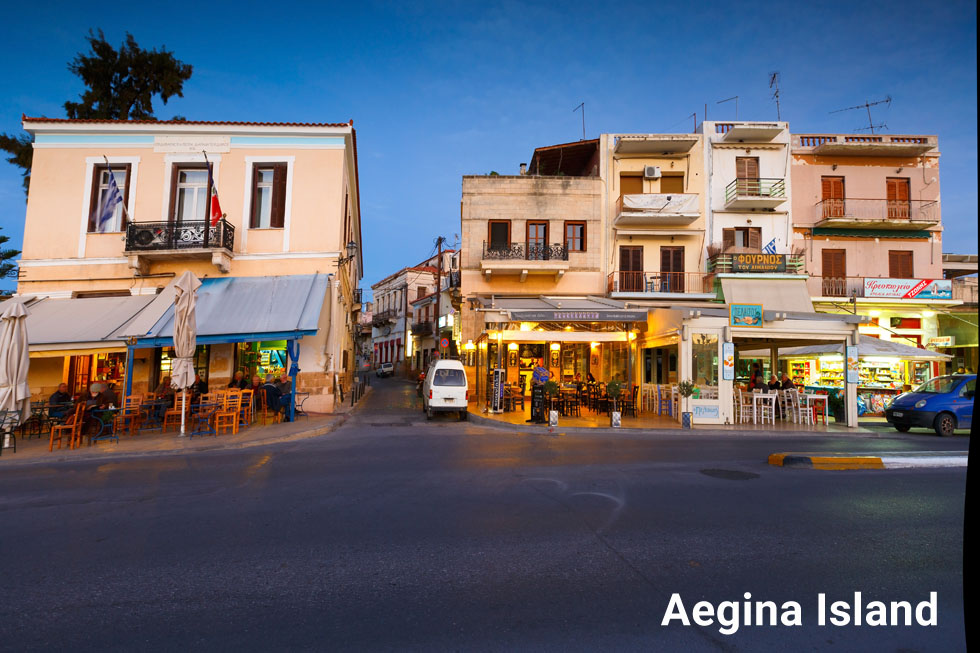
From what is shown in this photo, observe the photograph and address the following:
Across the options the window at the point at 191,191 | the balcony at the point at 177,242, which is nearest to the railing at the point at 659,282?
the balcony at the point at 177,242

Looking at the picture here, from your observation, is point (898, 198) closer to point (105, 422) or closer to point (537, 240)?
point (537, 240)

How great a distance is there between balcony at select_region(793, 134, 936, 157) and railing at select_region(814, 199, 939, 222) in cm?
234

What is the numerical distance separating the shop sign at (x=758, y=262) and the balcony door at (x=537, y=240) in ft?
28.4

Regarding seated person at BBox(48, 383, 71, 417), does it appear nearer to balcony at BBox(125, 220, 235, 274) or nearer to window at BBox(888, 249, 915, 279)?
balcony at BBox(125, 220, 235, 274)

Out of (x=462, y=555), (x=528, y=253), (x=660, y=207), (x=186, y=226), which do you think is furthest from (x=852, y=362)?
(x=186, y=226)

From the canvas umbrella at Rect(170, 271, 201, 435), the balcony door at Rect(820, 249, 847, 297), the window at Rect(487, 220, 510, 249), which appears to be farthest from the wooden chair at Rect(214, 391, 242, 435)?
the balcony door at Rect(820, 249, 847, 297)

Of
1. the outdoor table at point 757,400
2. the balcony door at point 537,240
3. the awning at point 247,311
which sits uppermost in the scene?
the balcony door at point 537,240

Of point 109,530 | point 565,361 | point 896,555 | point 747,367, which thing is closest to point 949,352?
point 747,367

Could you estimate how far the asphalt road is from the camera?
134 inches

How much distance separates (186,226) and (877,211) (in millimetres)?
29595

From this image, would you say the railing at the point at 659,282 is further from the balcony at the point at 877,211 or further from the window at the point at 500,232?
the balcony at the point at 877,211

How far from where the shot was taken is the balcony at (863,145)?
80.3ft

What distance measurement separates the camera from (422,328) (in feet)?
152

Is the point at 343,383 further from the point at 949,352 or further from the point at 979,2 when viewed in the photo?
the point at 949,352
